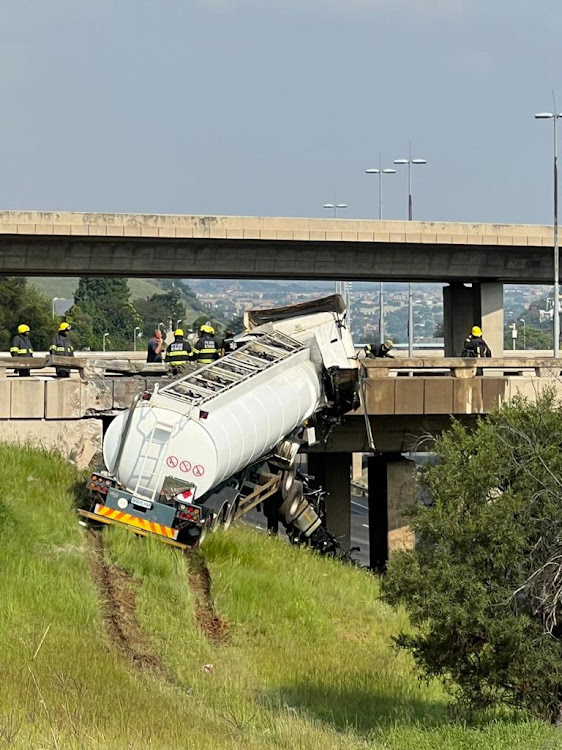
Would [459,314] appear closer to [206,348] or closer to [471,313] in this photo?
[471,313]

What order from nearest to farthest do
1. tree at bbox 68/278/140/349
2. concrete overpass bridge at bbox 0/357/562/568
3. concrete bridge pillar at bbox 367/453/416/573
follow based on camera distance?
concrete overpass bridge at bbox 0/357/562/568 → concrete bridge pillar at bbox 367/453/416/573 → tree at bbox 68/278/140/349

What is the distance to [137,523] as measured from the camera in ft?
61.1

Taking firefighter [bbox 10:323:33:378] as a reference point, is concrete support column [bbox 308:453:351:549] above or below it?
below

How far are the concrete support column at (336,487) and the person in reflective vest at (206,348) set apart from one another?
822 centimetres

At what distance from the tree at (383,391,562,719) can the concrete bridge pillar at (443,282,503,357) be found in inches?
1574

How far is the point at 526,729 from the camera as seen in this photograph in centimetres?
1122

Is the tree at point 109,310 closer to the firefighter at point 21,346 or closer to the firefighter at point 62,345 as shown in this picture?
the firefighter at point 62,345

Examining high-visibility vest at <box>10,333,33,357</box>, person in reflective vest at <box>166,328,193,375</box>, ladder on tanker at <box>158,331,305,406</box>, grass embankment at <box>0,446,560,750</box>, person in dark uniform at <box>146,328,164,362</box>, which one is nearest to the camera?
grass embankment at <box>0,446,560,750</box>

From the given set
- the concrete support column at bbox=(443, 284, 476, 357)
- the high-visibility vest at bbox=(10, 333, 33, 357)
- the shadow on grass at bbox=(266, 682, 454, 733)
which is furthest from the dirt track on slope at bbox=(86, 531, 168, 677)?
the concrete support column at bbox=(443, 284, 476, 357)

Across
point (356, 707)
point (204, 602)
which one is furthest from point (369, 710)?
point (204, 602)


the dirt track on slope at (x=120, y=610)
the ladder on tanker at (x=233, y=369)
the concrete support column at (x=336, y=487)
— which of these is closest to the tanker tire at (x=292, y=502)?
the ladder on tanker at (x=233, y=369)

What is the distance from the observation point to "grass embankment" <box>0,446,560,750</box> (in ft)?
35.2

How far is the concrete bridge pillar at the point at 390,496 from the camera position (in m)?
27.5

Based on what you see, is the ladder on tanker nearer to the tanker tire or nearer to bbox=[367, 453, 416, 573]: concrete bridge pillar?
the tanker tire
